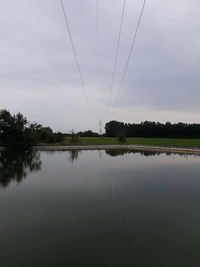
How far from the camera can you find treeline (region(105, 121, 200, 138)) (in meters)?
52.9

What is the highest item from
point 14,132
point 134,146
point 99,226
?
point 14,132

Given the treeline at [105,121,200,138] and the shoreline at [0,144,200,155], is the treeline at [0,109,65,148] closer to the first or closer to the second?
the shoreline at [0,144,200,155]

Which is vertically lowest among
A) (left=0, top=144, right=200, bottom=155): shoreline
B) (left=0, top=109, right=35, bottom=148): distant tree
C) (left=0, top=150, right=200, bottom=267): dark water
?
(left=0, top=150, right=200, bottom=267): dark water

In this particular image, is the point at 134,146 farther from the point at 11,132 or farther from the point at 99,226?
the point at 99,226

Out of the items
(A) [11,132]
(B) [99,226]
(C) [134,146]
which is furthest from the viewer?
(C) [134,146]

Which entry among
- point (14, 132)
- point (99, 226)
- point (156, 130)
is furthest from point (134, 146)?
point (156, 130)

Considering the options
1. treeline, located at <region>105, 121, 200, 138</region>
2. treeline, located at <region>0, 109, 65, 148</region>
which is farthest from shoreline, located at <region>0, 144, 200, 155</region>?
treeline, located at <region>105, 121, 200, 138</region>

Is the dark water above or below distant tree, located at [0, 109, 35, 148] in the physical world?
below

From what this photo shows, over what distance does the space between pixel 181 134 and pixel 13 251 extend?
57914 millimetres

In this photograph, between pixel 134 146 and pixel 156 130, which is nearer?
pixel 134 146

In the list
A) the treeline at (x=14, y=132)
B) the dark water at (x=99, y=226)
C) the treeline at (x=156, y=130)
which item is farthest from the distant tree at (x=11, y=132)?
the treeline at (x=156, y=130)

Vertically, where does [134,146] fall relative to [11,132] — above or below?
below

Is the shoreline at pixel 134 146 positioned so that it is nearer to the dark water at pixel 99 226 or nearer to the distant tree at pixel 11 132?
the distant tree at pixel 11 132

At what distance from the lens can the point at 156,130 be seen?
187 feet
